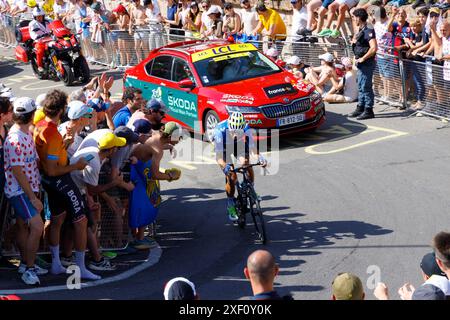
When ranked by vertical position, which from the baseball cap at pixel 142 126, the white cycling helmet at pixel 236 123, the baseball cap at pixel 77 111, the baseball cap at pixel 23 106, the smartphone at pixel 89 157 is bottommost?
the white cycling helmet at pixel 236 123

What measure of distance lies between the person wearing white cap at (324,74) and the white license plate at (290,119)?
2.95 m

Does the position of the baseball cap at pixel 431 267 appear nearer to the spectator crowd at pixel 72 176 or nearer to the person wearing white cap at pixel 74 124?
the spectator crowd at pixel 72 176

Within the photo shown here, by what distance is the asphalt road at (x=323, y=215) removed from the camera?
30.7ft

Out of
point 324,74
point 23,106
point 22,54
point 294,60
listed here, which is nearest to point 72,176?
point 23,106

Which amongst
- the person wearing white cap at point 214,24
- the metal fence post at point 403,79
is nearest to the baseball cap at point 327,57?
the metal fence post at point 403,79

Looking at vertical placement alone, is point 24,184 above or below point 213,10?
below

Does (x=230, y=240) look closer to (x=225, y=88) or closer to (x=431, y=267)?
(x=431, y=267)

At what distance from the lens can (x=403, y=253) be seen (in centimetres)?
989

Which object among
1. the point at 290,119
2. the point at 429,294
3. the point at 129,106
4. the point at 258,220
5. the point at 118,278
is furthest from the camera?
the point at 290,119

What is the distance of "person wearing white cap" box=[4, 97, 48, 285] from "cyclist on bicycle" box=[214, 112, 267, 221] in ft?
8.88

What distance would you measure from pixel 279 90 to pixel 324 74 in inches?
116

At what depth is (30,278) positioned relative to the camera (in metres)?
9.11
